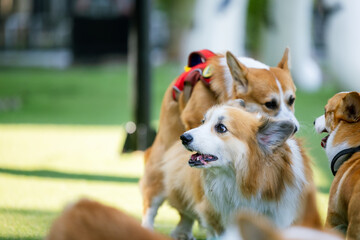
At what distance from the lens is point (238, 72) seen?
3.96 m

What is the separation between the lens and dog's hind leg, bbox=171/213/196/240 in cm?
407

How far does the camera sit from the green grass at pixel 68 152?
453 centimetres

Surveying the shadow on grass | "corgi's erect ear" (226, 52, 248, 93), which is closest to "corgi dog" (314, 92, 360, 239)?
"corgi's erect ear" (226, 52, 248, 93)

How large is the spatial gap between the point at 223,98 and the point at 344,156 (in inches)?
33.8

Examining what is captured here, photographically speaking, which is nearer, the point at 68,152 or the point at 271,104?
the point at 271,104

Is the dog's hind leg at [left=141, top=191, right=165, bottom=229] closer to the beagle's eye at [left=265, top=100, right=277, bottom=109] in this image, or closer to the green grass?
the green grass

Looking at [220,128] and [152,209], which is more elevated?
[220,128]

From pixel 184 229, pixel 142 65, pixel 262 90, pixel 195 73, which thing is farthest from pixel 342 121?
pixel 142 65

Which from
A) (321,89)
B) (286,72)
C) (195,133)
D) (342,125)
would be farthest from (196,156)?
(321,89)

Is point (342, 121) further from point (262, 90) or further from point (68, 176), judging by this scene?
A: point (68, 176)

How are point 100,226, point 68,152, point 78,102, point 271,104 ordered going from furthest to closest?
point 78,102, point 68,152, point 271,104, point 100,226

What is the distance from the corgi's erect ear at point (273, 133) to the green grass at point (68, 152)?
613 millimetres

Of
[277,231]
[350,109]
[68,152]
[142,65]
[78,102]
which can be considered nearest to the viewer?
[277,231]

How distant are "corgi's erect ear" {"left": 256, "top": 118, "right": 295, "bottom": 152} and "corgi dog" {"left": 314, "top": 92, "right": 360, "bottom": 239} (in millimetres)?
381
